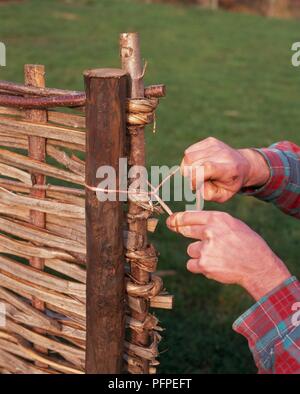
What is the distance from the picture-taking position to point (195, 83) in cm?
946

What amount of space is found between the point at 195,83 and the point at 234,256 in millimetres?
8153

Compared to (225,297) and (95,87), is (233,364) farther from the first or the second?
(95,87)

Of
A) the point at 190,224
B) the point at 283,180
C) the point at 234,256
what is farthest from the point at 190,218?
the point at 283,180

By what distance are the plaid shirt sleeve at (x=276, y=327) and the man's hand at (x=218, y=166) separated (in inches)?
14.6

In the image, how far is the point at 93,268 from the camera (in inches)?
71.6

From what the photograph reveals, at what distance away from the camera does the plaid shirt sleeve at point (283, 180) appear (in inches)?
84.0

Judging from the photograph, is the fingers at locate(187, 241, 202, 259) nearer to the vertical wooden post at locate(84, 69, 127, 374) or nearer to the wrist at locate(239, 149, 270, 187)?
the vertical wooden post at locate(84, 69, 127, 374)

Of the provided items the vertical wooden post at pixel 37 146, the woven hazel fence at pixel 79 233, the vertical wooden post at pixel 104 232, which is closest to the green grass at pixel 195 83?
the woven hazel fence at pixel 79 233

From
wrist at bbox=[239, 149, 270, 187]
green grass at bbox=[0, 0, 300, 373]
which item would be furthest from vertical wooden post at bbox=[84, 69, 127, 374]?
green grass at bbox=[0, 0, 300, 373]

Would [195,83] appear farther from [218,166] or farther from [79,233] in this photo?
[218,166]

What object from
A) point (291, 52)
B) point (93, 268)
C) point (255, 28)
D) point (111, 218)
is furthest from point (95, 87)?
point (255, 28)

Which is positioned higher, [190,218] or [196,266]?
[190,218]

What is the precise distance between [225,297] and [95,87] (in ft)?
7.46

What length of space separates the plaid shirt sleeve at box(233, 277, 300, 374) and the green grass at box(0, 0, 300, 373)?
5.25 feet
